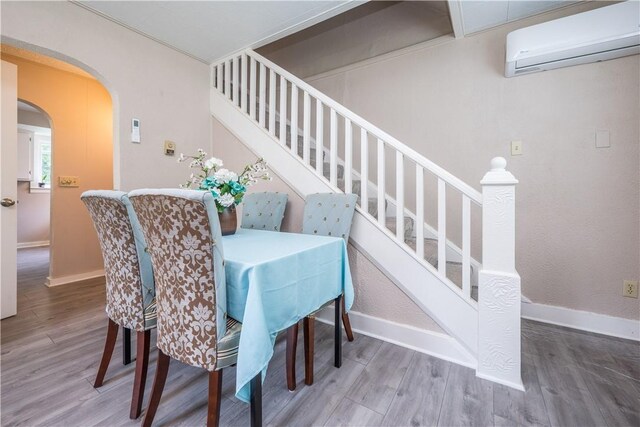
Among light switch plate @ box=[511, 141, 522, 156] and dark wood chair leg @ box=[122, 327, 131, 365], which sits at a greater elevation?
light switch plate @ box=[511, 141, 522, 156]

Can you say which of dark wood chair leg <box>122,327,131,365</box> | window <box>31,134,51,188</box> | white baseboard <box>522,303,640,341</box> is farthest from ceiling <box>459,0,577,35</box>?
window <box>31,134,51,188</box>

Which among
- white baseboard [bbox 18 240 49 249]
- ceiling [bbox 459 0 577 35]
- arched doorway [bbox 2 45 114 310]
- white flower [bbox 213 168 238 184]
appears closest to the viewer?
white flower [bbox 213 168 238 184]

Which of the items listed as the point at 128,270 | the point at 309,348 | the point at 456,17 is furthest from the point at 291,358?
the point at 456,17

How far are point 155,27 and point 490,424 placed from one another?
3.64 metres

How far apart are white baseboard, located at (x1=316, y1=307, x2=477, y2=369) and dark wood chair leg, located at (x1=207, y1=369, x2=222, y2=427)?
49.3 inches

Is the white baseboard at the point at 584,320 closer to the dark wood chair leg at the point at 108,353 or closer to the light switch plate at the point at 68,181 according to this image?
the dark wood chair leg at the point at 108,353

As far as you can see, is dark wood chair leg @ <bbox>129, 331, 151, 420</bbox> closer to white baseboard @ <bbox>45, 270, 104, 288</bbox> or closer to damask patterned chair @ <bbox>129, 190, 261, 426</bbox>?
damask patterned chair @ <bbox>129, 190, 261, 426</bbox>

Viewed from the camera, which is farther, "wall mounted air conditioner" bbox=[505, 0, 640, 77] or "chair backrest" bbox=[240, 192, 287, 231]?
"chair backrest" bbox=[240, 192, 287, 231]

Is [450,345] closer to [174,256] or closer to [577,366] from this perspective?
[577,366]

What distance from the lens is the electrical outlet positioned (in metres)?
1.93

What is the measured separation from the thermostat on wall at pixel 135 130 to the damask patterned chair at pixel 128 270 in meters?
1.40

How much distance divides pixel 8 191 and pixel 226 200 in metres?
2.13

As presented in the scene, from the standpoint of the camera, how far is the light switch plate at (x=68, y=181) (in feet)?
10.5

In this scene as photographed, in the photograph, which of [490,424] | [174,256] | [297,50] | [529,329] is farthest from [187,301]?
[297,50]
